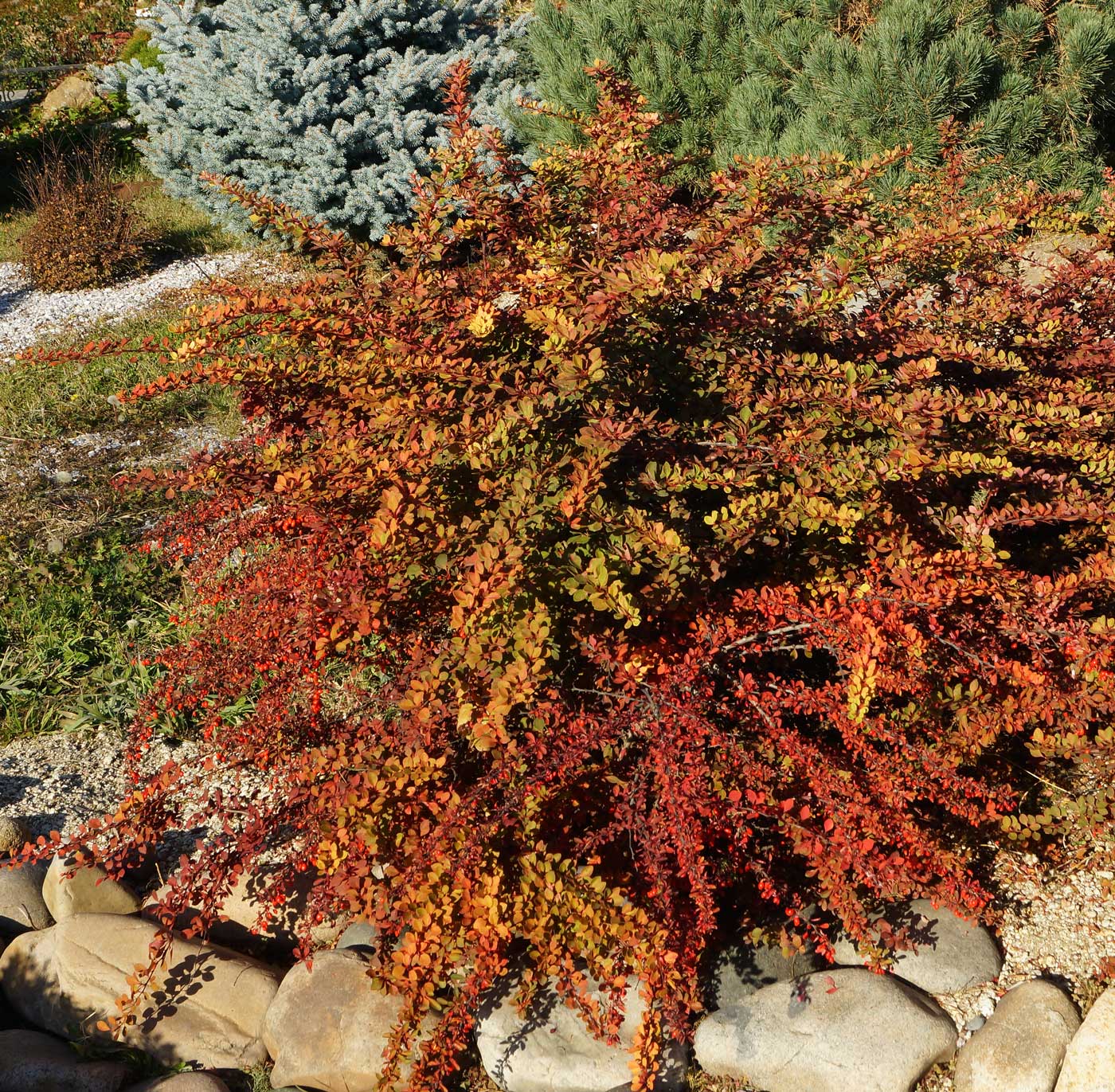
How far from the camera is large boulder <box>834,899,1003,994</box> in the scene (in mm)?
2592

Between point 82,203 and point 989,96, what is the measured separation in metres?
7.25

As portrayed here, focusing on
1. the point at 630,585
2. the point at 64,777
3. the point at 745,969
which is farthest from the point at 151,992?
the point at 630,585

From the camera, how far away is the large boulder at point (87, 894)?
295cm

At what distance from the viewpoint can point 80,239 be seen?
8.54m

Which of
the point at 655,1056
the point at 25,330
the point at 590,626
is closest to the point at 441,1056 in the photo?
the point at 655,1056

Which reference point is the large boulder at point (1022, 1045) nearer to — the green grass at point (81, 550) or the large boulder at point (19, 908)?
the large boulder at point (19, 908)

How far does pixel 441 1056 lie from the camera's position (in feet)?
7.25

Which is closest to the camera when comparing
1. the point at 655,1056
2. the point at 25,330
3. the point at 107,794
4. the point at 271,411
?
the point at 655,1056

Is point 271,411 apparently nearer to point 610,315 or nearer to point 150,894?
point 610,315

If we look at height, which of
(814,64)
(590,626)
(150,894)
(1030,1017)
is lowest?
(1030,1017)

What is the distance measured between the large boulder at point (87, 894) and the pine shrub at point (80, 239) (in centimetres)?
684

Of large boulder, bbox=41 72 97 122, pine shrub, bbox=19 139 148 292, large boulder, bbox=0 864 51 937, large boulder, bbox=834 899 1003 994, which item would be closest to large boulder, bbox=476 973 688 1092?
large boulder, bbox=834 899 1003 994

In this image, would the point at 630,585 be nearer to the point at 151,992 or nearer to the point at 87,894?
the point at 151,992

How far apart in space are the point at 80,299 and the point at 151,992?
6982 millimetres
